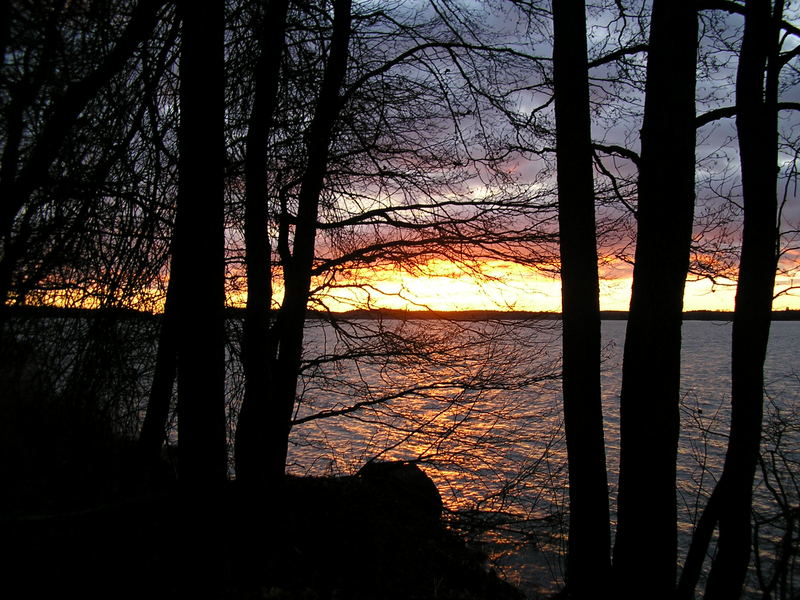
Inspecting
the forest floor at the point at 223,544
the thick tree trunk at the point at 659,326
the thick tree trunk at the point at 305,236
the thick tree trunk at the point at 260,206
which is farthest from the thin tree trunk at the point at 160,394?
the thick tree trunk at the point at 659,326

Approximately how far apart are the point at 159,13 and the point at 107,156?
141 cm

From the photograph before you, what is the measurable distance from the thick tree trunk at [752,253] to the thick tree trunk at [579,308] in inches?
63.6

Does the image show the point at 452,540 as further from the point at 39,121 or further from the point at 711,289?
the point at 39,121

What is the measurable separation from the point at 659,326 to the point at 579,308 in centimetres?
67

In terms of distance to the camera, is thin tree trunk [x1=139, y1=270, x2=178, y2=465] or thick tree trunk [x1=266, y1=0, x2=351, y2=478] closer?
thin tree trunk [x1=139, y1=270, x2=178, y2=465]

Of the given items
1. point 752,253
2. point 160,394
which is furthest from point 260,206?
point 752,253

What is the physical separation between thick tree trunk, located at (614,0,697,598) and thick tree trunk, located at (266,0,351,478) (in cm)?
381

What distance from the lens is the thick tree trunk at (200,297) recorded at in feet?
13.0

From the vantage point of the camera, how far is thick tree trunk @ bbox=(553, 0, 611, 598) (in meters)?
4.63

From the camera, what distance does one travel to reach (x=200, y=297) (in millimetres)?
3953

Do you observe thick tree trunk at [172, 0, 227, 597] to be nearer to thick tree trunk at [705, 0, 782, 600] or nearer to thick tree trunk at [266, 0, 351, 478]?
thick tree trunk at [266, 0, 351, 478]

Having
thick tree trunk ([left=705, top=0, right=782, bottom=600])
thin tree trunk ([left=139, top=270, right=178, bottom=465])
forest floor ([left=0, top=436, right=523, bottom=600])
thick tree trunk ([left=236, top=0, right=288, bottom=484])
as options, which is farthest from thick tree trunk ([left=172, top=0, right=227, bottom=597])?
thick tree trunk ([left=705, top=0, right=782, bottom=600])

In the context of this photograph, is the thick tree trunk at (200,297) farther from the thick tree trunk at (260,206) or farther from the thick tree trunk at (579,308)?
the thick tree trunk at (579,308)

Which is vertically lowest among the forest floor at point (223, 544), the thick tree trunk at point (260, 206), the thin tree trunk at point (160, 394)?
the forest floor at point (223, 544)
